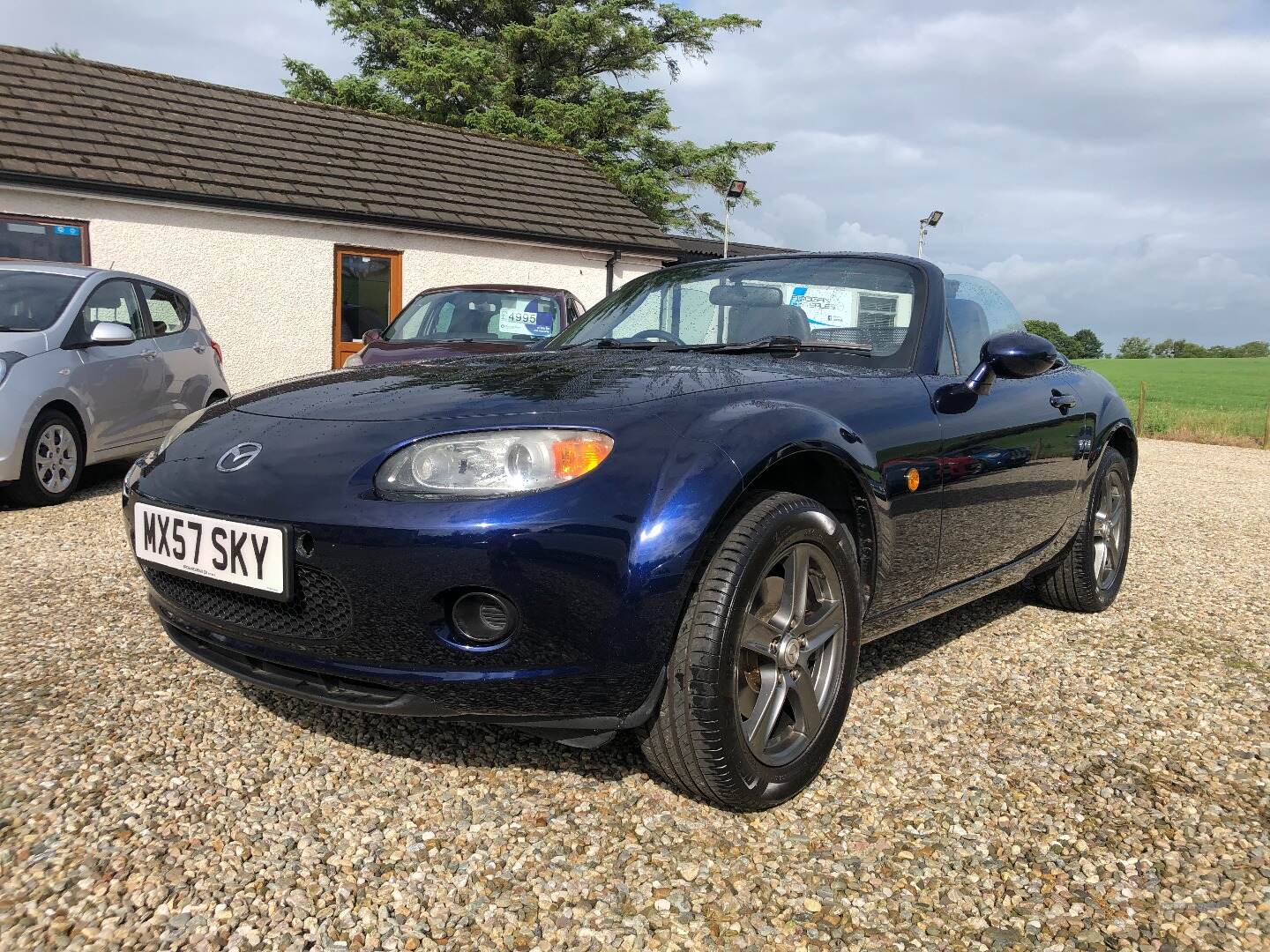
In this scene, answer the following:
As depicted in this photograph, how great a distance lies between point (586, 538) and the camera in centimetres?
196

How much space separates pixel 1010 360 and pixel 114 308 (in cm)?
590

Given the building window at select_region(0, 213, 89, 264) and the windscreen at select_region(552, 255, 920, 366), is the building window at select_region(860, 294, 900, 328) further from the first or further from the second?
the building window at select_region(0, 213, 89, 264)

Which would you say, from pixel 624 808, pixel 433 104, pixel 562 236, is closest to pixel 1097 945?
pixel 624 808

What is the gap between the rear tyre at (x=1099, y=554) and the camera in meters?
4.10

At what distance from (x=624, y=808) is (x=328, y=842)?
0.64m

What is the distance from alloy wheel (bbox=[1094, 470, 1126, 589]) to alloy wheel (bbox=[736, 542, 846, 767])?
218cm

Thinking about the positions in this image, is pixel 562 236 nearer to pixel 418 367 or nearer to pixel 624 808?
pixel 418 367

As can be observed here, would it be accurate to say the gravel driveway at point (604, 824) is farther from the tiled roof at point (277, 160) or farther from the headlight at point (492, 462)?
the tiled roof at point (277, 160)

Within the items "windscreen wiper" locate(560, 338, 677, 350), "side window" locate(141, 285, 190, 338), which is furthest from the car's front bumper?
"side window" locate(141, 285, 190, 338)

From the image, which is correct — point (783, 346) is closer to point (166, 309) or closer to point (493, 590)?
point (493, 590)

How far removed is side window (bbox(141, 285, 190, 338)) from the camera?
7168 mm

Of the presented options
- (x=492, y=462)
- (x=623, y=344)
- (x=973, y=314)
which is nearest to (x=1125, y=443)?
(x=973, y=314)

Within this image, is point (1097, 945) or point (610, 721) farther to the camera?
point (610, 721)

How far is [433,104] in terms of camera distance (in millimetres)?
25641
